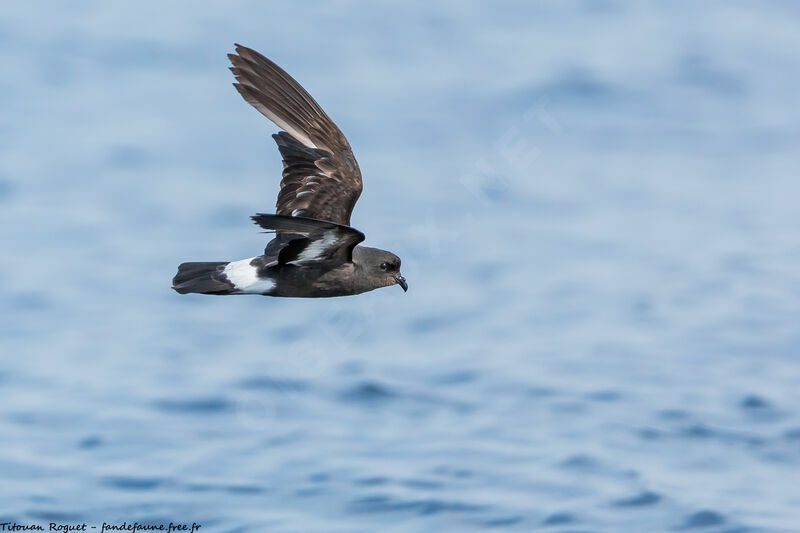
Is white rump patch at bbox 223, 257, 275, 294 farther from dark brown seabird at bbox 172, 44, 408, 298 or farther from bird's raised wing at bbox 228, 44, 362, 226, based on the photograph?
bird's raised wing at bbox 228, 44, 362, 226

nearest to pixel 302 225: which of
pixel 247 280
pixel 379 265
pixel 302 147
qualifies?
pixel 247 280

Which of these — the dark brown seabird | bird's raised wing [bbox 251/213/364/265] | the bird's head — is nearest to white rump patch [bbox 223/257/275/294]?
the dark brown seabird

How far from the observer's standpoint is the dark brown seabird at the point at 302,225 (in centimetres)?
988

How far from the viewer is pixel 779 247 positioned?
23.0 metres

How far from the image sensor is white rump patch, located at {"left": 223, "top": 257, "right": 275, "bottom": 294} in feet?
33.1

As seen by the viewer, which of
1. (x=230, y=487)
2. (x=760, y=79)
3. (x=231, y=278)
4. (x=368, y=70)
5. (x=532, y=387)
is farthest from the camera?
(x=760, y=79)

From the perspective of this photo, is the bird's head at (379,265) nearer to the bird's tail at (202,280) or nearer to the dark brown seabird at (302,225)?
the dark brown seabird at (302,225)

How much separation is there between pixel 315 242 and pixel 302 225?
534mm

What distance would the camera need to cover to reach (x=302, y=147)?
11.1 m

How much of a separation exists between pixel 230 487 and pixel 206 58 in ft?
25.0

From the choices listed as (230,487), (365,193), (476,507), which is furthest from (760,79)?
(230,487)

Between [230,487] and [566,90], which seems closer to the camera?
[230,487]

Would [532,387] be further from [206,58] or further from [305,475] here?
[206,58]

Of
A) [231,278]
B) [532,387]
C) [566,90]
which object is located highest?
[566,90]
